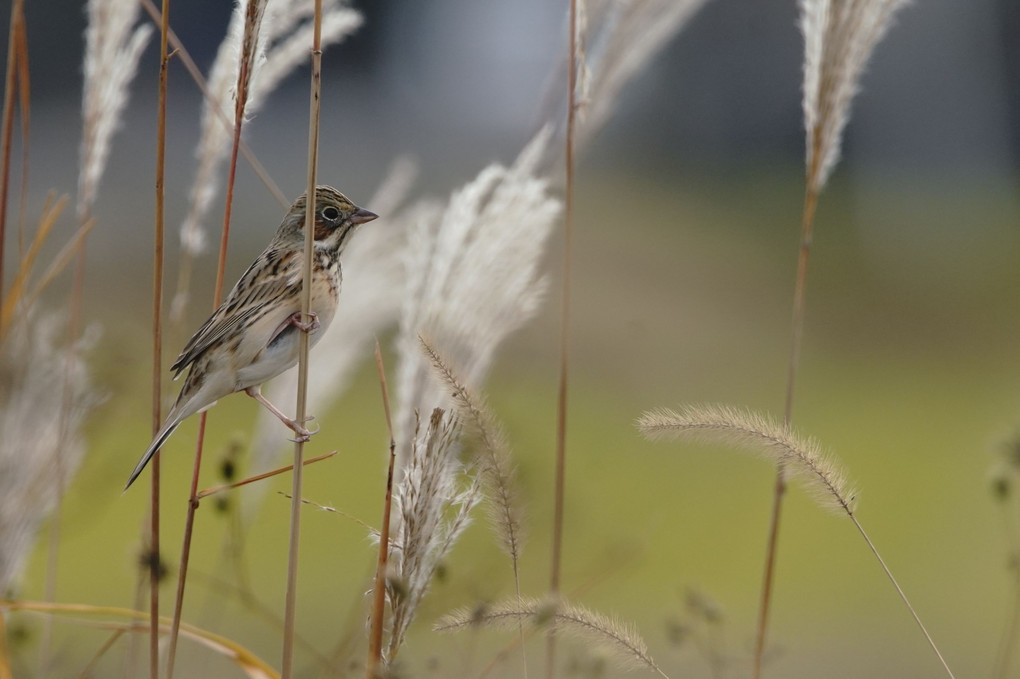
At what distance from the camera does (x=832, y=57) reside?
61.8 inches

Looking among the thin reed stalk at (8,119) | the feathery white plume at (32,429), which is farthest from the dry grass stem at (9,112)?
the feathery white plume at (32,429)

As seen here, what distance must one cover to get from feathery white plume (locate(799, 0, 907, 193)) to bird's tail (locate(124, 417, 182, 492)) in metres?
1.12

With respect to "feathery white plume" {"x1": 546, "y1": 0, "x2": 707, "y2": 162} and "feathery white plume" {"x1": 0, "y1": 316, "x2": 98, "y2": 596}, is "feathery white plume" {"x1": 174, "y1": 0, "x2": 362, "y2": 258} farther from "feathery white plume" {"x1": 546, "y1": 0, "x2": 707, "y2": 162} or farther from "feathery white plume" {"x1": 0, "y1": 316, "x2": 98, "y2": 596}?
"feathery white plume" {"x1": 546, "y1": 0, "x2": 707, "y2": 162}

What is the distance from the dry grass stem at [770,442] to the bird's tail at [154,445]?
65 cm

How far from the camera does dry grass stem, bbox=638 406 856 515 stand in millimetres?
1177

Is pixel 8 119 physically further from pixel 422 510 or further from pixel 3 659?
pixel 422 510

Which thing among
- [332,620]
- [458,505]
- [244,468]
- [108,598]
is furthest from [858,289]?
[458,505]

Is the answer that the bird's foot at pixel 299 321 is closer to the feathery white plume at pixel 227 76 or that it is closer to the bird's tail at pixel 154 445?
the bird's tail at pixel 154 445

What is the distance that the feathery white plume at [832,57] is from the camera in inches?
61.4

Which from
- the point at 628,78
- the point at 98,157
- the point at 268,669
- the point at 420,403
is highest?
the point at 628,78

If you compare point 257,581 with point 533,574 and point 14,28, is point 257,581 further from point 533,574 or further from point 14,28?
point 14,28

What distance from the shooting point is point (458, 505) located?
50.8 inches

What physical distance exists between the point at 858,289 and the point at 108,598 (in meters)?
8.57

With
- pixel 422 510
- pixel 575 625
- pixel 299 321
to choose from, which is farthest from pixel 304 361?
pixel 575 625
